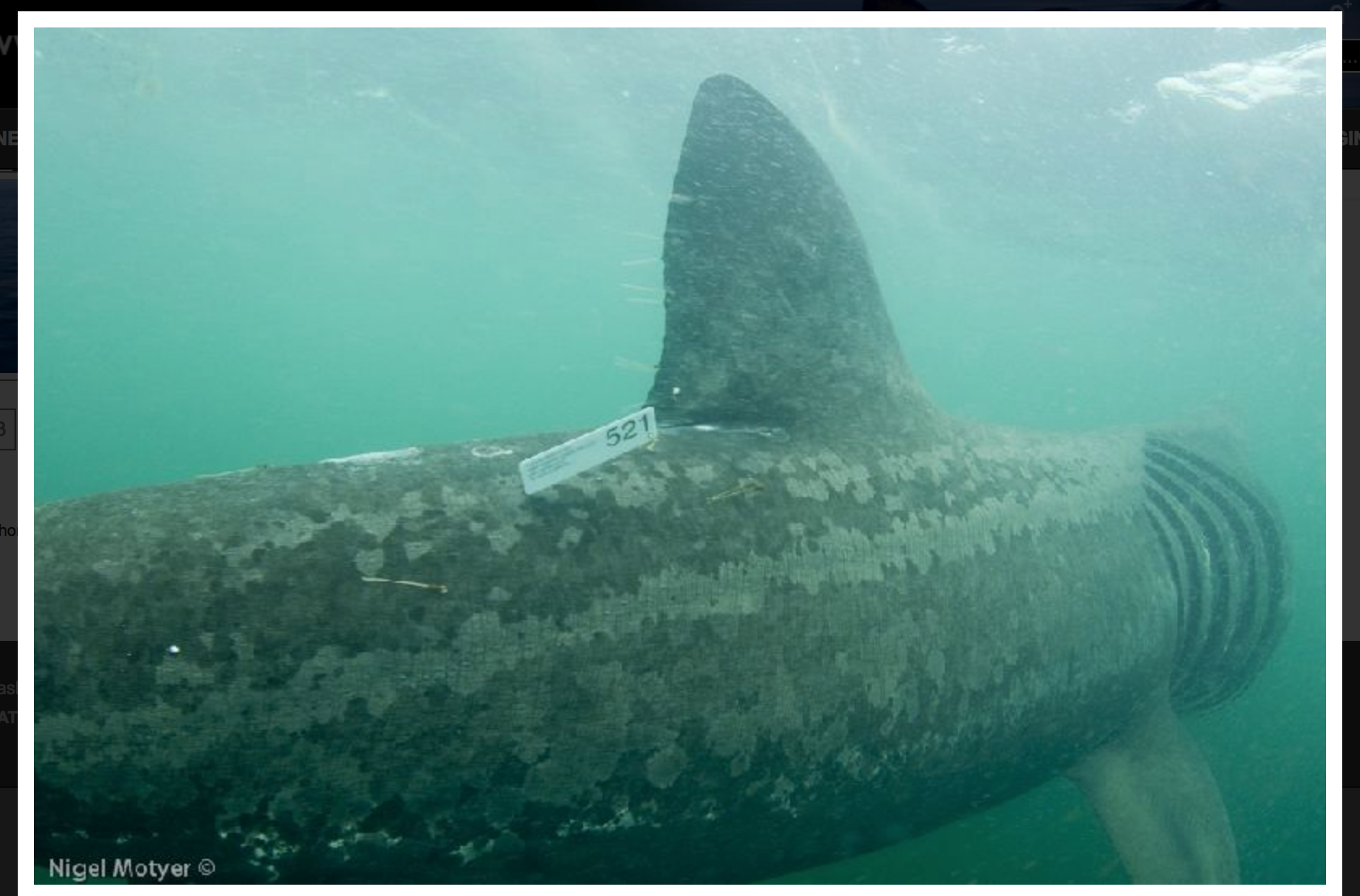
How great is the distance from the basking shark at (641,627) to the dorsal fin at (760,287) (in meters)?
0.01

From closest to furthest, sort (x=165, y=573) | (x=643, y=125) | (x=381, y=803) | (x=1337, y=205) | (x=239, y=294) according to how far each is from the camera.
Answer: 1. (x=165, y=573)
2. (x=381, y=803)
3. (x=1337, y=205)
4. (x=643, y=125)
5. (x=239, y=294)

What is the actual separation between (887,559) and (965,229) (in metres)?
33.6

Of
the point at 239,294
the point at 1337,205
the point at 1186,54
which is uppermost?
the point at 239,294

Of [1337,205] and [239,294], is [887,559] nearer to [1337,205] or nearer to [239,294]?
[1337,205]

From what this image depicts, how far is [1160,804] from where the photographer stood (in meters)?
4.56

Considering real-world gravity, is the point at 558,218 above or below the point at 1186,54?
above

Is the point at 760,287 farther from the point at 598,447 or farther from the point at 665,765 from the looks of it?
the point at 665,765

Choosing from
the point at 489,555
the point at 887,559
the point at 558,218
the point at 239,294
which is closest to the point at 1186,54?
the point at 887,559

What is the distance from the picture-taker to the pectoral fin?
430cm

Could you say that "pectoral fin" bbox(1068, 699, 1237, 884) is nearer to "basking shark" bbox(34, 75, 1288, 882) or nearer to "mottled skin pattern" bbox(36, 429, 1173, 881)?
"basking shark" bbox(34, 75, 1288, 882)

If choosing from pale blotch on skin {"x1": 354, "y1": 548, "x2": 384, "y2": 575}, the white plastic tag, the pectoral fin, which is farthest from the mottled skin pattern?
the pectoral fin

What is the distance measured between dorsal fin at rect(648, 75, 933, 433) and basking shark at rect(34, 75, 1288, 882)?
13 mm

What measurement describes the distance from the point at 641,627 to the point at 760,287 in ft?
4.68

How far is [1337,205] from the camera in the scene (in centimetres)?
313
